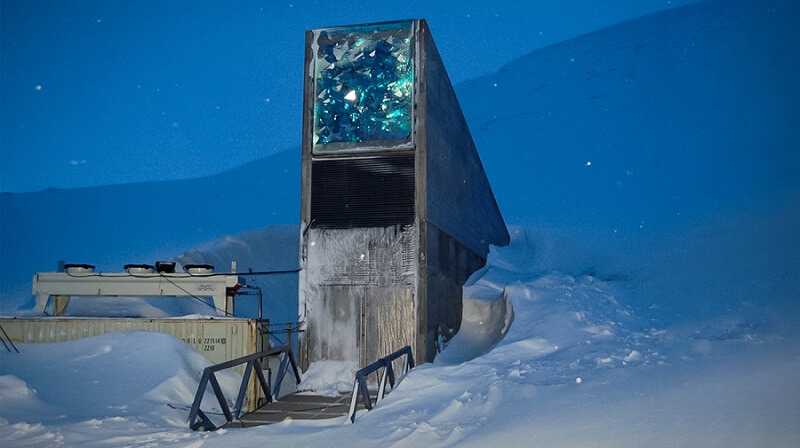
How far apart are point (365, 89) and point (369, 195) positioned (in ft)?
8.34

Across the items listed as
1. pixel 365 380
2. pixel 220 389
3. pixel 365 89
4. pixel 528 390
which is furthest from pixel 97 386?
pixel 365 89

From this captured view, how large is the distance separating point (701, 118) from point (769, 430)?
8649 centimetres

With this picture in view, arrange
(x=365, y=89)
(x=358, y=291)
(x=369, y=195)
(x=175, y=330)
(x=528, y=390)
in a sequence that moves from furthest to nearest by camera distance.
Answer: (x=175, y=330) < (x=365, y=89) < (x=369, y=195) < (x=358, y=291) < (x=528, y=390)

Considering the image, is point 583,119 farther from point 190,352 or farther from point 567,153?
point 190,352

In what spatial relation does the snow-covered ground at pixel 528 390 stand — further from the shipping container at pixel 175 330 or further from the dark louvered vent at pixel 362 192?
the dark louvered vent at pixel 362 192

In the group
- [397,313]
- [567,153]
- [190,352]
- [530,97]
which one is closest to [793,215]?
[397,313]

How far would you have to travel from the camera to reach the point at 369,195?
49.5 feet

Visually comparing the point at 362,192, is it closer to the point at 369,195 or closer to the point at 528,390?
the point at 369,195

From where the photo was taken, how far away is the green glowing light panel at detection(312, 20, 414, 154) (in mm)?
15211

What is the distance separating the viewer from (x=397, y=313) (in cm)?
1457

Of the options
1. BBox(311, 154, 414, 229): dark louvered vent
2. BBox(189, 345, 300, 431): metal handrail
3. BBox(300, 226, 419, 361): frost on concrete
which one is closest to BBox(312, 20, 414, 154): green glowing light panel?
BBox(311, 154, 414, 229): dark louvered vent

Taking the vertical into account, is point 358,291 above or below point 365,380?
above

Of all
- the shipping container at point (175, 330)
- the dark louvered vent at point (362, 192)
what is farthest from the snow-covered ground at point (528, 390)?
the dark louvered vent at point (362, 192)

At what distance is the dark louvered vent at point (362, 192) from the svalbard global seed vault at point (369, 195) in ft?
0.08
